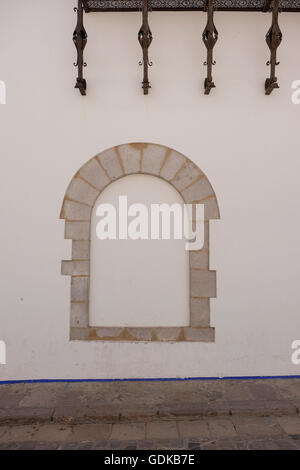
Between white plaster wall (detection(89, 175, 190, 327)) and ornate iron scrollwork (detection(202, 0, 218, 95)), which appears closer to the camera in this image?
ornate iron scrollwork (detection(202, 0, 218, 95))

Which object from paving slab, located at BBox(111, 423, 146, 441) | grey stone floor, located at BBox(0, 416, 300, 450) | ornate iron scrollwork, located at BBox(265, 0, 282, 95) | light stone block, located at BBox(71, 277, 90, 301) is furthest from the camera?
light stone block, located at BBox(71, 277, 90, 301)

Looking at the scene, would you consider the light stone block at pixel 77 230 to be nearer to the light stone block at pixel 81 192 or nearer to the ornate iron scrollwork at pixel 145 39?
the light stone block at pixel 81 192

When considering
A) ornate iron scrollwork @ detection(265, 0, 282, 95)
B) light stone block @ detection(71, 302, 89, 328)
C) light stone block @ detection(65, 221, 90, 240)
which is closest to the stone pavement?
light stone block @ detection(71, 302, 89, 328)

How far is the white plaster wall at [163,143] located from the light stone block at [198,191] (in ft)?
0.30

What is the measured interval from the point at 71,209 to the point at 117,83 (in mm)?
1478

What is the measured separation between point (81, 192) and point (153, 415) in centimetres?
227

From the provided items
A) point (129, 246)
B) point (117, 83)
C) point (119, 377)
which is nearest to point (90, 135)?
point (117, 83)

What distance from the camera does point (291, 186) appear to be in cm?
369

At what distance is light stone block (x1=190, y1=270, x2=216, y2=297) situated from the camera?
3.59 meters

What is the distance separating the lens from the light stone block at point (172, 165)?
3.67m

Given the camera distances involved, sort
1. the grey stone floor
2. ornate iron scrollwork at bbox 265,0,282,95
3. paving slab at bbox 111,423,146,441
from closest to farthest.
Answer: the grey stone floor, paving slab at bbox 111,423,146,441, ornate iron scrollwork at bbox 265,0,282,95

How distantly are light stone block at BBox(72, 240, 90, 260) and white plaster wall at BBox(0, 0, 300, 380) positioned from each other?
64 mm

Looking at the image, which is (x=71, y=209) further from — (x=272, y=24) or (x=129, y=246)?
(x=272, y=24)

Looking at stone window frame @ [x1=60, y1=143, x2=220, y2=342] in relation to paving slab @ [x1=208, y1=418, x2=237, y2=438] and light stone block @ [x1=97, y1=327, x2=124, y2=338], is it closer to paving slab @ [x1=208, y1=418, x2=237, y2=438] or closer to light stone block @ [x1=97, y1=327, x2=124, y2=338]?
light stone block @ [x1=97, y1=327, x2=124, y2=338]
